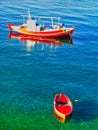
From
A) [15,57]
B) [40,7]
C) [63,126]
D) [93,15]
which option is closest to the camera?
[63,126]

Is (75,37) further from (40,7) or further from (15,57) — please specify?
(40,7)

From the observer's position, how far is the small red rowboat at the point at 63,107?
1932 inches

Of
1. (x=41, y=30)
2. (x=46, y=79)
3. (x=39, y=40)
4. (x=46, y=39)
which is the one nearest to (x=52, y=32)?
(x=46, y=39)

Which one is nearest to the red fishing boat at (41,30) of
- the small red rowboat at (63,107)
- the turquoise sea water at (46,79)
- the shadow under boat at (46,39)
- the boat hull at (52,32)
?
the boat hull at (52,32)

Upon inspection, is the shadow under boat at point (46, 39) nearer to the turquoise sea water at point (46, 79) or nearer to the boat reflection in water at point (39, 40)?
the boat reflection in water at point (39, 40)

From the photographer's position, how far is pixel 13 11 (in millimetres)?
118000

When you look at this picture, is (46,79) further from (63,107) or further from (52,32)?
(52,32)

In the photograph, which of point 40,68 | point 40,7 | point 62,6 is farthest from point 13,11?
point 40,68

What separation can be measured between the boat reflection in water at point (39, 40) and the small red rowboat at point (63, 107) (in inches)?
1328

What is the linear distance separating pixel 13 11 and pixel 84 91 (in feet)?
216

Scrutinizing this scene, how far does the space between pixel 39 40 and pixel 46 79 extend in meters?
25.5

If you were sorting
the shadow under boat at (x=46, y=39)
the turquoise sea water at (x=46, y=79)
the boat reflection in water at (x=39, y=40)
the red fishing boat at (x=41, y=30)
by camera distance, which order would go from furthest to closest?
1. the red fishing boat at (x=41, y=30)
2. the shadow under boat at (x=46, y=39)
3. the boat reflection in water at (x=39, y=40)
4. the turquoise sea water at (x=46, y=79)

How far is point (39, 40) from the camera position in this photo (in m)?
87.9

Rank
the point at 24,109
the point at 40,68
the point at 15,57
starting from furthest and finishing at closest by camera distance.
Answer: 1. the point at 15,57
2. the point at 40,68
3. the point at 24,109
